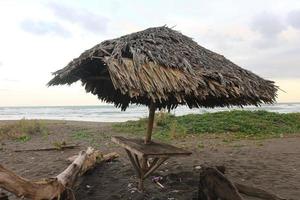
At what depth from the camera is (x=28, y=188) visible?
495 cm

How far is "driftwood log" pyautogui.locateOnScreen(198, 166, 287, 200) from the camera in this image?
5.74 meters

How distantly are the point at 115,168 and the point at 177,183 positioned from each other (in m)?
1.87

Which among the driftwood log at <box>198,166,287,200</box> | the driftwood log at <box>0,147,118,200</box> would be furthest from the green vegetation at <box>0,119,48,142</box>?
the driftwood log at <box>198,166,287,200</box>

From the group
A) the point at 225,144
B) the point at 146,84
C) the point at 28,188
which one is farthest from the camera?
the point at 225,144

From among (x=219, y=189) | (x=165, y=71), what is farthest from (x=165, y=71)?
(x=219, y=189)

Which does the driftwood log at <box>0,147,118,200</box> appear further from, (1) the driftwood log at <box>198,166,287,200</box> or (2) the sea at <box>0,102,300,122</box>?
(2) the sea at <box>0,102,300,122</box>

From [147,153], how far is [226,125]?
34.9 ft

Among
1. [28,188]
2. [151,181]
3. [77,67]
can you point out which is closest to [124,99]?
[151,181]

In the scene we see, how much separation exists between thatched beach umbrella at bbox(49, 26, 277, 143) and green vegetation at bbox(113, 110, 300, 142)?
757cm

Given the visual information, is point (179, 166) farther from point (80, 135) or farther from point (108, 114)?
point (108, 114)

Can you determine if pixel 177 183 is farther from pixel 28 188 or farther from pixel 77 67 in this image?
pixel 28 188

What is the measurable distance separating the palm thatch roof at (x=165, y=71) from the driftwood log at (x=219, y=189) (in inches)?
43.2

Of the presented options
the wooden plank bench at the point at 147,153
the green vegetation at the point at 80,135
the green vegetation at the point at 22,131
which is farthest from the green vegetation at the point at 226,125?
the wooden plank bench at the point at 147,153

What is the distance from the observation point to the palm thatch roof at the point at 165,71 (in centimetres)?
580
